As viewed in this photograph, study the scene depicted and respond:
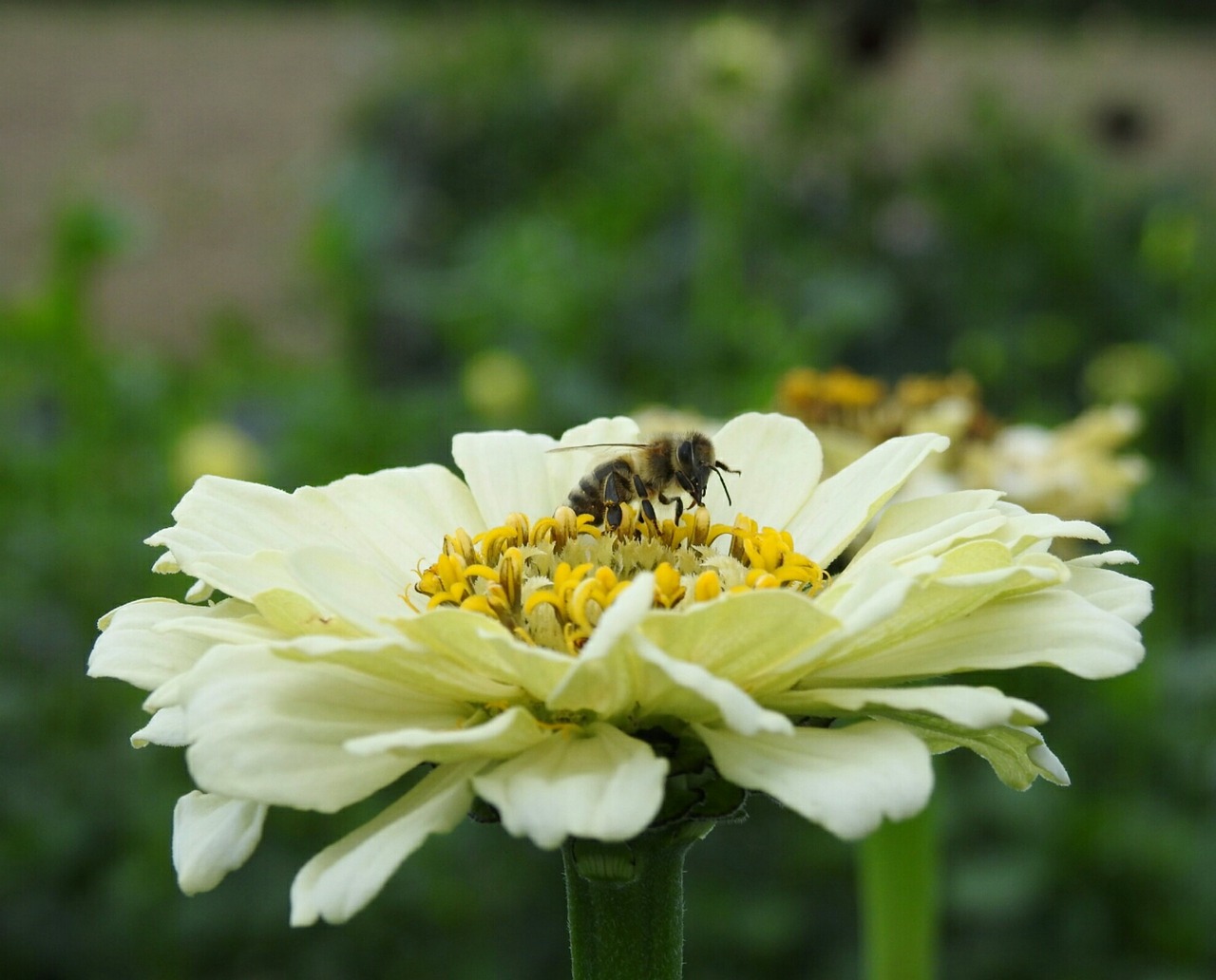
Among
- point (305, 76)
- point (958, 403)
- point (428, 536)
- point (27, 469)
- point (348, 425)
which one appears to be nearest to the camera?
point (428, 536)

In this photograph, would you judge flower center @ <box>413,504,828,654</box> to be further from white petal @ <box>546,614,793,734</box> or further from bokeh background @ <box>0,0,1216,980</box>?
bokeh background @ <box>0,0,1216,980</box>

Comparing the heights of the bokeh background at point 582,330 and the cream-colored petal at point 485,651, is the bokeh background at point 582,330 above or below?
below

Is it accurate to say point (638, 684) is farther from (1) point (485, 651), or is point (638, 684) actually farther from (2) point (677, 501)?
(2) point (677, 501)

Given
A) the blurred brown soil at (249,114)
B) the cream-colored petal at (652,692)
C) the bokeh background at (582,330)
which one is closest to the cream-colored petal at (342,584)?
the cream-colored petal at (652,692)

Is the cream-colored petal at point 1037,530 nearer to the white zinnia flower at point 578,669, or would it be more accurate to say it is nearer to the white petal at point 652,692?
the white zinnia flower at point 578,669

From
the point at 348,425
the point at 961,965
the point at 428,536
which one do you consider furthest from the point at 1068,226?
the point at 428,536

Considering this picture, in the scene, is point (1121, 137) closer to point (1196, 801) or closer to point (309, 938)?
point (1196, 801)

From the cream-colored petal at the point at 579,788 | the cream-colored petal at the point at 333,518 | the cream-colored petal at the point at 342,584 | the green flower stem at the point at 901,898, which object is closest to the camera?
the cream-colored petal at the point at 579,788

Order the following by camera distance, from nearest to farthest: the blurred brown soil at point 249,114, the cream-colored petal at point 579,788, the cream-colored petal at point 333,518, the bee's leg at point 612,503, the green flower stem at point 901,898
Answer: the cream-colored petal at point 579,788
the cream-colored petal at point 333,518
the bee's leg at point 612,503
the green flower stem at point 901,898
the blurred brown soil at point 249,114
